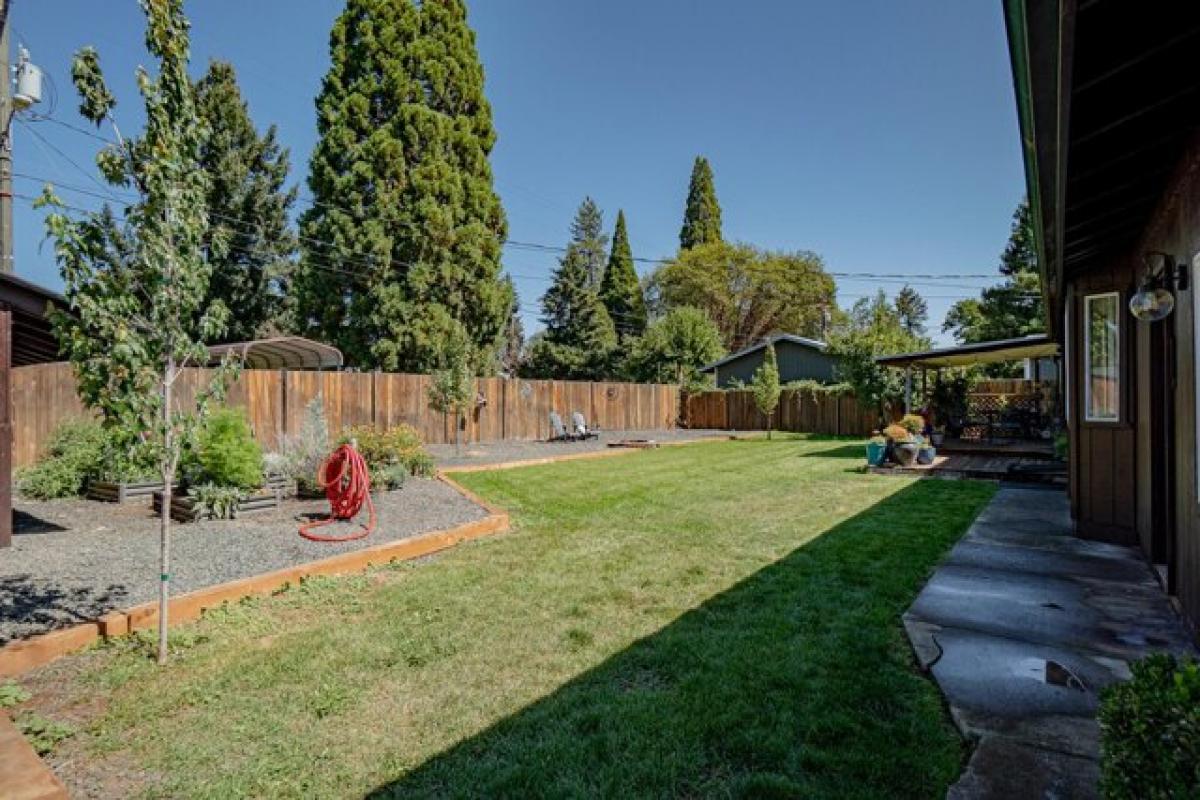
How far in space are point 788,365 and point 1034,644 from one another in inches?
1034

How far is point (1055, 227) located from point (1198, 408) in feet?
4.00

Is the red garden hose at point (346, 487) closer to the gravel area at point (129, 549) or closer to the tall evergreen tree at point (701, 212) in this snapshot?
the gravel area at point (129, 549)

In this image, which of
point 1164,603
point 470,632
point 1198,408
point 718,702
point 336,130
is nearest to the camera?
point 718,702

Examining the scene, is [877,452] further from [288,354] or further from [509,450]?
[288,354]

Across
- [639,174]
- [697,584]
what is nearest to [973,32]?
[697,584]

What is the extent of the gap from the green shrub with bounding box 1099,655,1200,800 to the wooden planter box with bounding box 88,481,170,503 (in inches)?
345

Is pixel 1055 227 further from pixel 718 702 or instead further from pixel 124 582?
pixel 124 582

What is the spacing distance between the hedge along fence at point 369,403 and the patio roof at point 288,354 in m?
0.47

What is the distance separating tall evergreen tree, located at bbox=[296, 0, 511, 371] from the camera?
20125mm

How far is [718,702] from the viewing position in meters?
2.72

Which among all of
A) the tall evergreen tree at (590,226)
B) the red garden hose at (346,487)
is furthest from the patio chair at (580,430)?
the tall evergreen tree at (590,226)

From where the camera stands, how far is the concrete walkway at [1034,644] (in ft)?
7.19

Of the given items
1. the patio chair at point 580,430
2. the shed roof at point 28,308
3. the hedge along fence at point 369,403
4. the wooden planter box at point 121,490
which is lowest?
the wooden planter box at point 121,490

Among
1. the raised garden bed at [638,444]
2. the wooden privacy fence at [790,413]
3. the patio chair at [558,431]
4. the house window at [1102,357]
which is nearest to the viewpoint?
the house window at [1102,357]
